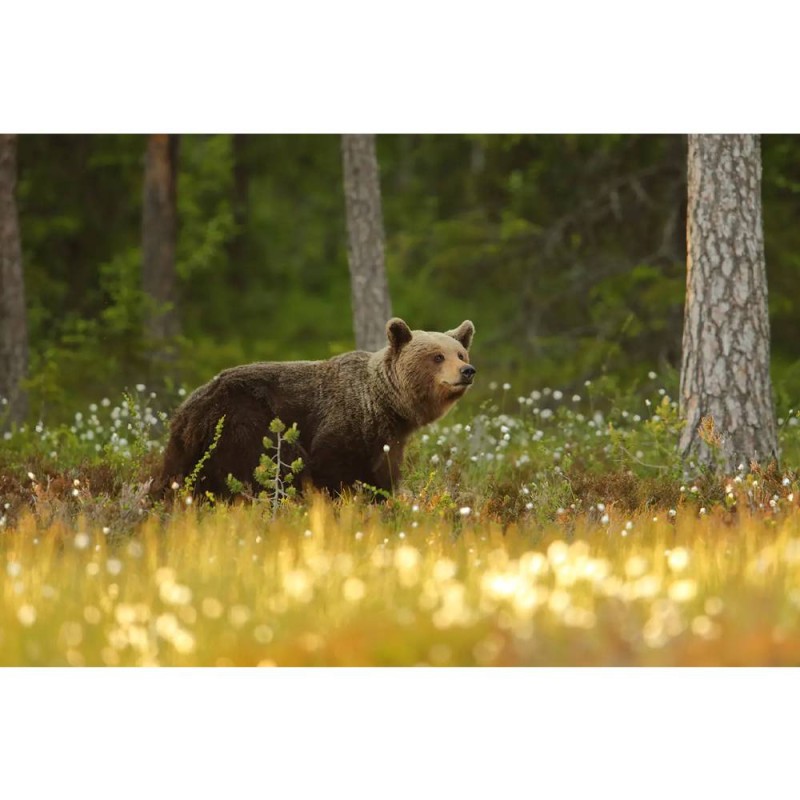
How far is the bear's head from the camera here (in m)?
8.73

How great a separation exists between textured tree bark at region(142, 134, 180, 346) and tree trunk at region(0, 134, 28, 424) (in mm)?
1876

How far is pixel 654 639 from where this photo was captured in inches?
222

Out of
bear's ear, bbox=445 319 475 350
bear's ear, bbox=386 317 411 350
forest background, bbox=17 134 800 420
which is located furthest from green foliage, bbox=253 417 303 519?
forest background, bbox=17 134 800 420

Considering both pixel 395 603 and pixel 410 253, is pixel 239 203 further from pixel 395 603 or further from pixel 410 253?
pixel 395 603

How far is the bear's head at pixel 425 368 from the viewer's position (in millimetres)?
8734

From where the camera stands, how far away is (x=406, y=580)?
608 cm

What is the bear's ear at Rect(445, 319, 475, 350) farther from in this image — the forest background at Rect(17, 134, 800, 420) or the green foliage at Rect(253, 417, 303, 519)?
the forest background at Rect(17, 134, 800, 420)

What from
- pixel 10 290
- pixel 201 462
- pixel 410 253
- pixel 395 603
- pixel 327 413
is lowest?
pixel 395 603

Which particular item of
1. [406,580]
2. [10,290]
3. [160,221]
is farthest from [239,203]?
[406,580]

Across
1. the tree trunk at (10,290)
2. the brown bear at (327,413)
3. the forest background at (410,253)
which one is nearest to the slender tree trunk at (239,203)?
the forest background at (410,253)

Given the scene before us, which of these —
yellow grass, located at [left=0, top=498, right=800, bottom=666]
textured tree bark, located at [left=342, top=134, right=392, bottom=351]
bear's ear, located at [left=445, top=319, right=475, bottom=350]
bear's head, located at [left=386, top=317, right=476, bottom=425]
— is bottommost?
yellow grass, located at [left=0, top=498, right=800, bottom=666]

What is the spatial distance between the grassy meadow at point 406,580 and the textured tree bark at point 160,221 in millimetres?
6780

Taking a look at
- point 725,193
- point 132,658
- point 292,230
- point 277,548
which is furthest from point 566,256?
point 132,658

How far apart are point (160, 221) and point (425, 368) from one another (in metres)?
7.49
